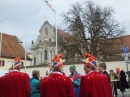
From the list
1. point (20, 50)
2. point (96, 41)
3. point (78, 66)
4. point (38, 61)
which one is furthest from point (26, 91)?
point (38, 61)

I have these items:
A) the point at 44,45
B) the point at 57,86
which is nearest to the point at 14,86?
the point at 57,86

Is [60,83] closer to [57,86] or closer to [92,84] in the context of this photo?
[57,86]

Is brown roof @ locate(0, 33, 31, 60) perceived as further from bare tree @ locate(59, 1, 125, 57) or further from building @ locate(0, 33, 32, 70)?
bare tree @ locate(59, 1, 125, 57)

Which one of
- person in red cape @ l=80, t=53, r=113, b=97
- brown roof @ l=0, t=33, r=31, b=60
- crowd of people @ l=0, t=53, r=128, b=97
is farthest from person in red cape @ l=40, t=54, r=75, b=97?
brown roof @ l=0, t=33, r=31, b=60

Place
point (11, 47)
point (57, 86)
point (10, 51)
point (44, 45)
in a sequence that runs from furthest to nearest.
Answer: point (44, 45)
point (11, 47)
point (10, 51)
point (57, 86)

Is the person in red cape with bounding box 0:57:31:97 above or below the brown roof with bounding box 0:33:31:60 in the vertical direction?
below

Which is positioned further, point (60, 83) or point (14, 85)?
point (14, 85)

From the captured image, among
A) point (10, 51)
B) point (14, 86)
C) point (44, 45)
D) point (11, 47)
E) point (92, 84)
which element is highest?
Result: point (44, 45)

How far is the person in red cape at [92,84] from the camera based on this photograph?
4137 millimetres

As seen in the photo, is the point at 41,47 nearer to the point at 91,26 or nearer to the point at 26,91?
the point at 91,26

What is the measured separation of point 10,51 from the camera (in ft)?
141

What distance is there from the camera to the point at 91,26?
29938 millimetres

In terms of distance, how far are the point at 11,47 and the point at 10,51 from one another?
1754mm

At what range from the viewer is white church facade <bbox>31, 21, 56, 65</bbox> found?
56.0m
